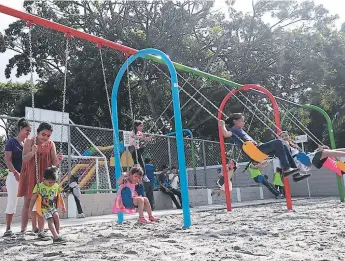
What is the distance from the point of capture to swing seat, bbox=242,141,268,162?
5.84 meters

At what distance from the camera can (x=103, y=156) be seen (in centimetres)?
1047

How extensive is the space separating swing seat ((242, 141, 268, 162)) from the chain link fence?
3.10m

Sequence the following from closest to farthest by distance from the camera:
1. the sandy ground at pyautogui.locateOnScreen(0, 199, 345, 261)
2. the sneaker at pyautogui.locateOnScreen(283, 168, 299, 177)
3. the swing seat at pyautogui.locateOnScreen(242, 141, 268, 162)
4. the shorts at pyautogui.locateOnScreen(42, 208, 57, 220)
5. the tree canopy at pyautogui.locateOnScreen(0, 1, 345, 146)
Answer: the sandy ground at pyautogui.locateOnScreen(0, 199, 345, 261), the shorts at pyautogui.locateOnScreen(42, 208, 57, 220), the swing seat at pyautogui.locateOnScreen(242, 141, 268, 162), the sneaker at pyautogui.locateOnScreen(283, 168, 299, 177), the tree canopy at pyautogui.locateOnScreen(0, 1, 345, 146)

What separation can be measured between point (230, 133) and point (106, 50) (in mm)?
15721

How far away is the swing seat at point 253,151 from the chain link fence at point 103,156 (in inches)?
122

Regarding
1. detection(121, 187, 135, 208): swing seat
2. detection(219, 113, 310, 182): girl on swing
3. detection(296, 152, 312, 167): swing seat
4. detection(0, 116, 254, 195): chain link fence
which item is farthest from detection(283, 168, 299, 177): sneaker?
detection(0, 116, 254, 195): chain link fence

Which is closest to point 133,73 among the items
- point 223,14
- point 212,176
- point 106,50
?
point 106,50

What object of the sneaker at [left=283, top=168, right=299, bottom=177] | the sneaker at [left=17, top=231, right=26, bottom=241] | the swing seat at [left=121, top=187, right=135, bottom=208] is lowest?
the sneaker at [left=17, top=231, right=26, bottom=241]

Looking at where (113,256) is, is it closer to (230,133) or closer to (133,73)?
(230,133)

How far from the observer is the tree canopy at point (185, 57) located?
21.4 meters

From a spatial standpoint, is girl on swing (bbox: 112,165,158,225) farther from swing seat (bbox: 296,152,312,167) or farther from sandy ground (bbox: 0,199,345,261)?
swing seat (bbox: 296,152,312,167)

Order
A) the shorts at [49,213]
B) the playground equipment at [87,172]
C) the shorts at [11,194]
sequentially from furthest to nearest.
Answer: the playground equipment at [87,172] < the shorts at [11,194] < the shorts at [49,213]

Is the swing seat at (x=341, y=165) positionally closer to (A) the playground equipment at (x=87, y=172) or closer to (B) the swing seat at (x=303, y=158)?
(B) the swing seat at (x=303, y=158)

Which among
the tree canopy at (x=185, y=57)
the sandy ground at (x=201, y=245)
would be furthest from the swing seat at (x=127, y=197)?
the tree canopy at (x=185, y=57)
